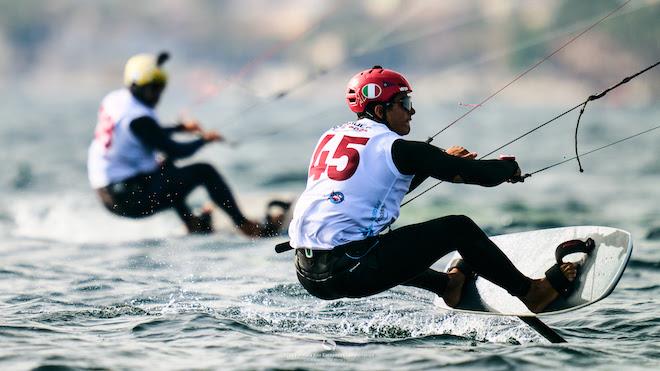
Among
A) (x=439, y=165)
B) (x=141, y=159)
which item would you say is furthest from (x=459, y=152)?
(x=141, y=159)

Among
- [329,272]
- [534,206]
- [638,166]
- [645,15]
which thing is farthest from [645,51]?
[329,272]

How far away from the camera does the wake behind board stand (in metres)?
6.79

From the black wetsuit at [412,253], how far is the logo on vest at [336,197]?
0.89 ft

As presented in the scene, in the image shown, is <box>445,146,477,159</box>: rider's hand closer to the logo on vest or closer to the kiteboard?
the logo on vest

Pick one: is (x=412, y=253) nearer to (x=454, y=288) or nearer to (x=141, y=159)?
(x=454, y=288)

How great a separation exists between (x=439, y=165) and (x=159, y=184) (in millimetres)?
5584

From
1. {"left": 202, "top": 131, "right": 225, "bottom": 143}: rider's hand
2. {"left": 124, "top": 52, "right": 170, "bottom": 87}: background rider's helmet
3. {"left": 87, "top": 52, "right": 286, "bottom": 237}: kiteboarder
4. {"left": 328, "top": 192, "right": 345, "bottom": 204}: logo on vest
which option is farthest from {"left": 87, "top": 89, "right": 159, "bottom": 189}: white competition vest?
{"left": 328, "top": 192, "right": 345, "bottom": 204}: logo on vest

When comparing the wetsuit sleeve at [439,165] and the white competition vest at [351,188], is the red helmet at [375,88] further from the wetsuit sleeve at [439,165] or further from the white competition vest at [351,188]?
the wetsuit sleeve at [439,165]

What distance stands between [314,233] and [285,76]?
2532 inches

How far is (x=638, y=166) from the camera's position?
24.7 meters

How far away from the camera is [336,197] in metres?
6.59

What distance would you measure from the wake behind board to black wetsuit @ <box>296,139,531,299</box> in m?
0.44

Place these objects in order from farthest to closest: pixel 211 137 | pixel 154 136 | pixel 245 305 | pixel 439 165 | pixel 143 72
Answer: pixel 211 137, pixel 143 72, pixel 154 136, pixel 245 305, pixel 439 165

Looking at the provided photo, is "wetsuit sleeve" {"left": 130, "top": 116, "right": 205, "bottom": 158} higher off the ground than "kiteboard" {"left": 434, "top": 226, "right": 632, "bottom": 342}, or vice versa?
"wetsuit sleeve" {"left": 130, "top": 116, "right": 205, "bottom": 158}
